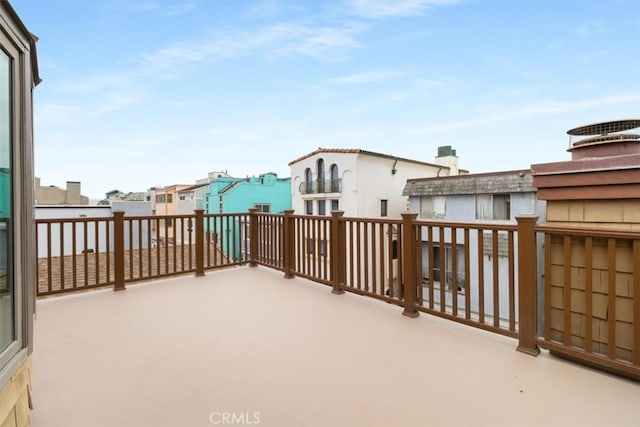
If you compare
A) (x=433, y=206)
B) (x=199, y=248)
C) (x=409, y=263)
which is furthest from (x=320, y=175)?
(x=409, y=263)

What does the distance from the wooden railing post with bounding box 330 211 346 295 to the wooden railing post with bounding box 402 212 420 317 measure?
84 centimetres

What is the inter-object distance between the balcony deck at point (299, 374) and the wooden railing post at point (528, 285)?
0.34 feet

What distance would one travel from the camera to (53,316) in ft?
8.82

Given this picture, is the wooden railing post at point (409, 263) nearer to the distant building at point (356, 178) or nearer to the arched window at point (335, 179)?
the distant building at point (356, 178)

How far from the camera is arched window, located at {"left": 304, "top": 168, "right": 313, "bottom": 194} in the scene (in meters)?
14.8

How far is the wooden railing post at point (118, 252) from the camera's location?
11.3 ft

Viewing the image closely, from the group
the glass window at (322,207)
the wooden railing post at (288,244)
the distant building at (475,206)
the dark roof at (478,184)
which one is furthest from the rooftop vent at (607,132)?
the glass window at (322,207)

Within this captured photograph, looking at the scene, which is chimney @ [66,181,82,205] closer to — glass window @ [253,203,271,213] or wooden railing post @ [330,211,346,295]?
glass window @ [253,203,271,213]

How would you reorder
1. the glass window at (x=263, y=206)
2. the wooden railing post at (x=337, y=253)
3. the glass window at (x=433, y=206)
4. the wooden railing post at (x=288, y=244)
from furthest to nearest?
the glass window at (x=263, y=206), the glass window at (x=433, y=206), the wooden railing post at (x=288, y=244), the wooden railing post at (x=337, y=253)

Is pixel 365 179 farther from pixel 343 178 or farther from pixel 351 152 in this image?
pixel 351 152

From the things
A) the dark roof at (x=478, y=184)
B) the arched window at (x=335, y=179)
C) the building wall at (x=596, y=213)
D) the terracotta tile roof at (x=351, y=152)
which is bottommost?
the building wall at (x=596, y=213)

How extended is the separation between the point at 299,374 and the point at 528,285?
1.58 metres

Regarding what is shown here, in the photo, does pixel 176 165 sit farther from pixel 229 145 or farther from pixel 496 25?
pixel 496 25

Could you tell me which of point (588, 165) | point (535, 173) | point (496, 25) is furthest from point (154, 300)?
point (496, 25)
